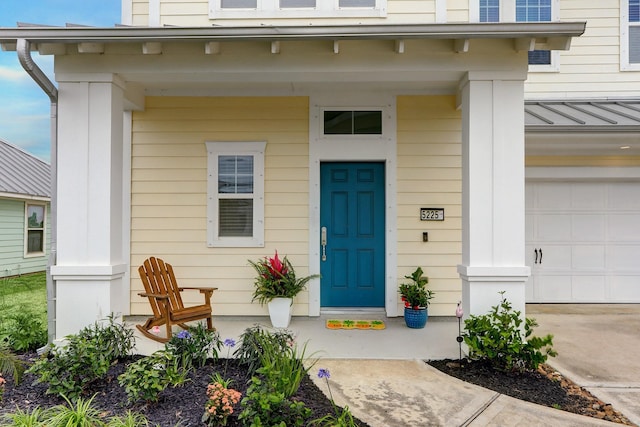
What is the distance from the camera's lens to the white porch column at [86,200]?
11.5 ft

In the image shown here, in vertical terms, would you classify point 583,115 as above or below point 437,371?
above

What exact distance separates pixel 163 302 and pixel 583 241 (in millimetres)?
5764

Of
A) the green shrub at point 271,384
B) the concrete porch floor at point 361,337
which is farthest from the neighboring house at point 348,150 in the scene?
the green shrub at point 271,384

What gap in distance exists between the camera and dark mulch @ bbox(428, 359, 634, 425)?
271cm

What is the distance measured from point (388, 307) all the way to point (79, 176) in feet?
11.8

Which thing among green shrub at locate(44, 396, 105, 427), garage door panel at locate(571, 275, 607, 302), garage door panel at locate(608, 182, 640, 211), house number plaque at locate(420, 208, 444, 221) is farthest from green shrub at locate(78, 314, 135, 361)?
garage door panel at locate(608, 182, 640, 211)

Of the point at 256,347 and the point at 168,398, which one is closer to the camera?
the point at 168,398

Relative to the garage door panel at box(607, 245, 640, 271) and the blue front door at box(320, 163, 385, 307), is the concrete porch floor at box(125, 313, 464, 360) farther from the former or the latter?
the garage door panel at box(607, 245, 640, 271)

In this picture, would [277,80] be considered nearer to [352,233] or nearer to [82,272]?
[352,233]

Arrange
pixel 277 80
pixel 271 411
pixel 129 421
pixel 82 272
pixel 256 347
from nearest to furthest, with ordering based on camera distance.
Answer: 1. pixel 129 421
2. pixel 271 411
3. pixel 256 347
4. pixel 82 272
5. pixel 277 80

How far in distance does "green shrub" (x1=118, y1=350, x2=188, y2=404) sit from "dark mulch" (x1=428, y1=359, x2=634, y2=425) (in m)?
2.14

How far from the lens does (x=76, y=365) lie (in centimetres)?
265

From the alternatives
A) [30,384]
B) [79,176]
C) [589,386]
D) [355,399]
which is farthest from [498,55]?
[30,384]

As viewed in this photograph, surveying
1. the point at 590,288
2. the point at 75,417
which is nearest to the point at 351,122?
the point at 75,417
